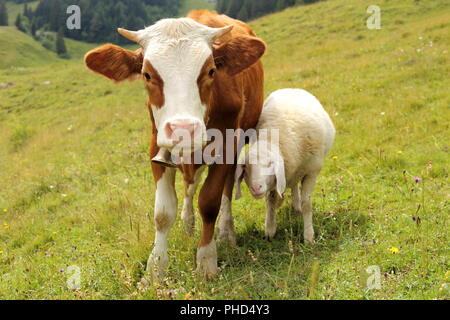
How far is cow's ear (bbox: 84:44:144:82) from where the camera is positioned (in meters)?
3.83

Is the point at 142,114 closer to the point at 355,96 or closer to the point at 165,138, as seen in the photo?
the point at 355,96

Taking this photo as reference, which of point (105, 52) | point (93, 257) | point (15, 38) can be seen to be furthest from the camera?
point (15, 38)

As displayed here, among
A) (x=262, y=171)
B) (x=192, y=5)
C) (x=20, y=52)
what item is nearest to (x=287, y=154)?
(x=262, y=171)

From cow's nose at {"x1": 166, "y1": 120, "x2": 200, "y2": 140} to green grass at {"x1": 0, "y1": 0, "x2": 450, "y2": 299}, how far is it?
1.33 m

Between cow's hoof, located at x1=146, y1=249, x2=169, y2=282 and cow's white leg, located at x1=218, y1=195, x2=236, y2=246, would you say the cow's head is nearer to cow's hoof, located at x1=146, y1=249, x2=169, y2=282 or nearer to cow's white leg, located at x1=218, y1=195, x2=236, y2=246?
cow's hoof, located at x1=146, y1=249, x2=169, y2=282

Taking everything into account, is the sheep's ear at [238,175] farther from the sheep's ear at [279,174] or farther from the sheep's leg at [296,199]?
the sheep's leg at [296,199]

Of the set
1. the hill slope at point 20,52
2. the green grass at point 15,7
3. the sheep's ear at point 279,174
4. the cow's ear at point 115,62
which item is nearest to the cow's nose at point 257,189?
the sheep's ear at point 279,174

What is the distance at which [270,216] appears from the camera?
505cm

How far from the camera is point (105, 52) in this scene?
383 centimetres

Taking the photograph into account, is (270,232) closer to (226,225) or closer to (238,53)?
(226,225)

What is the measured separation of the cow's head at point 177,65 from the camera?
321 centimetres

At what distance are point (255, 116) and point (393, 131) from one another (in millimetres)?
3986

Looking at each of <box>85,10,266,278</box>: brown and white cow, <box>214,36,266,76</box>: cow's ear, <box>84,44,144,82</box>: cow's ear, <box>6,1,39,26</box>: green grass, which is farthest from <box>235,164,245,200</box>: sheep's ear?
<box>6,1,39,26</box>: green grass

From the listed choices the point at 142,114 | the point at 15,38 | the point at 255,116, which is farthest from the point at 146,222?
the point at 15,38
